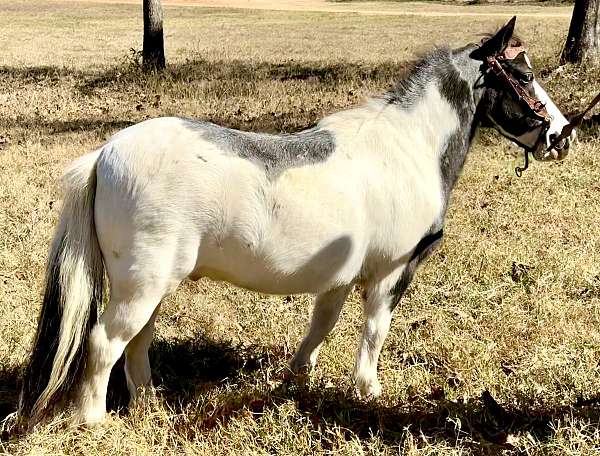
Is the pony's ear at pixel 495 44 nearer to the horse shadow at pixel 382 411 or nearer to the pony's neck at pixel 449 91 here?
the pony's neck at pixel 449 91

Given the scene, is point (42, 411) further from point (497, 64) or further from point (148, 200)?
point (497, 64)

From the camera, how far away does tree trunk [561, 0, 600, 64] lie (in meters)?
11.6

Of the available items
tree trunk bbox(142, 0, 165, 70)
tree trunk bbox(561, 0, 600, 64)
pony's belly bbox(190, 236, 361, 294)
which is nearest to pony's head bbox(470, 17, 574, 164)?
pony's belly bbox(190, 236, 361, 294)

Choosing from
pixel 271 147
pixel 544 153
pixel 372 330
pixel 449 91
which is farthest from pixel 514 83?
pixel 372 330

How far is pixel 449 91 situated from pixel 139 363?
88.9 inches

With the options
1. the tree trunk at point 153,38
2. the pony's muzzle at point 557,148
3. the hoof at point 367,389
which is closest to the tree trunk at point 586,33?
the tree trunk at point 153,38

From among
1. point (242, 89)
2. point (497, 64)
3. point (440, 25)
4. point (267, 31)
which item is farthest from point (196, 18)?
point (497, 64)

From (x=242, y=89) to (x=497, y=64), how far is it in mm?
8848

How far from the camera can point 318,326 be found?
13.8ft

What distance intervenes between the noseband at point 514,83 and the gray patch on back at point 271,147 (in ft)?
3.40

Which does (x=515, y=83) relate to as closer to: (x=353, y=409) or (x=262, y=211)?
(x=262, y=211)

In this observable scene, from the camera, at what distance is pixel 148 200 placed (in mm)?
3168

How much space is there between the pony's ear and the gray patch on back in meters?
1.01

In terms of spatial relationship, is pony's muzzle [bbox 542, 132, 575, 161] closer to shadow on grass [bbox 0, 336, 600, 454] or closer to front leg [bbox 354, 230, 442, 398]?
front leg [bbox 354, 230, 442, 398]
